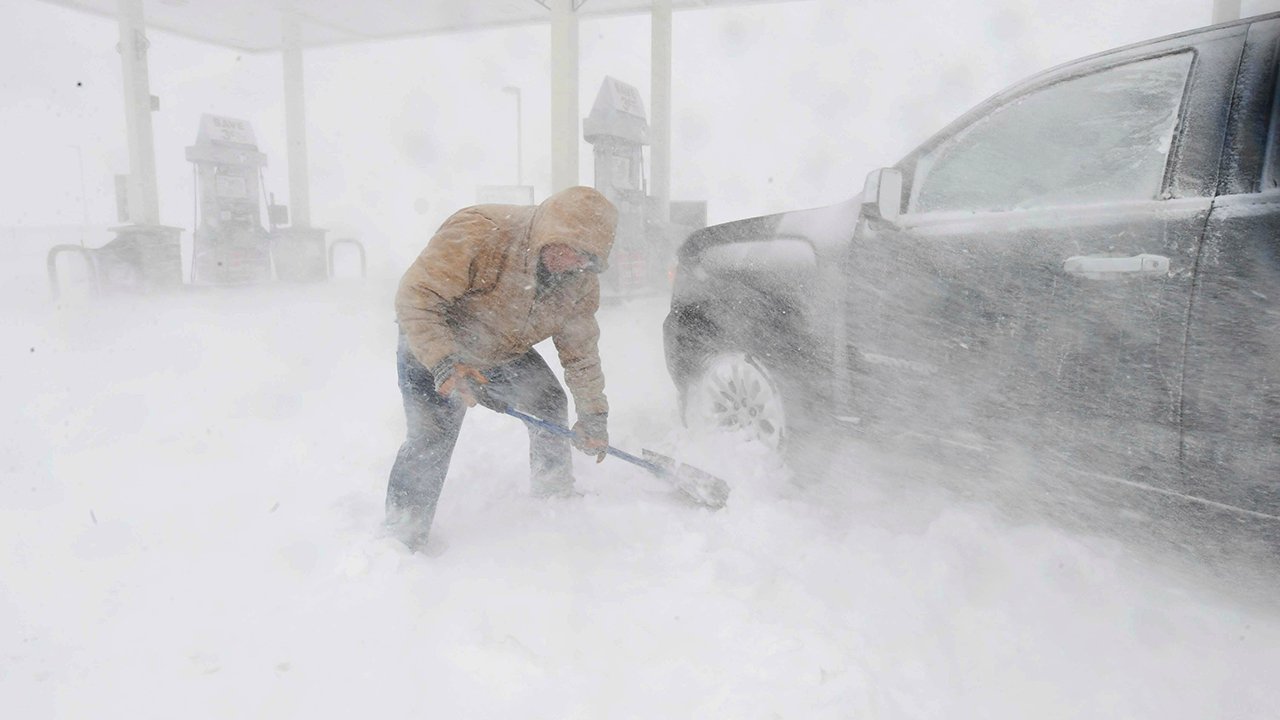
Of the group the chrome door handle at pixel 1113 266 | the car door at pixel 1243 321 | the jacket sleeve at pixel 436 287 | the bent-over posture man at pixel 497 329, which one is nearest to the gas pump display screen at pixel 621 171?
the bent-over posture man at pixel 497 329

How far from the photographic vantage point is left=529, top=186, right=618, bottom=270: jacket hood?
→ 252 cm

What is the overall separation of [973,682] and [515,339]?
6.39 feet

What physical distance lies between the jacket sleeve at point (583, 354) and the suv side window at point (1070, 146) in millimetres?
1403

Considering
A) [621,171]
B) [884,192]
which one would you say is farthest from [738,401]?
[621,171]

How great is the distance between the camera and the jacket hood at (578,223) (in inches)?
99.1

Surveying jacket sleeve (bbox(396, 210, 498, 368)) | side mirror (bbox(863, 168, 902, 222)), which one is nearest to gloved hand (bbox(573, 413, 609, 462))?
jacket sleeve (bbox(396, 210, 498, 368))

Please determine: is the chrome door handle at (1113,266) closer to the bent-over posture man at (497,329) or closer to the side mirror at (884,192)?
the side mirror at (884,192)

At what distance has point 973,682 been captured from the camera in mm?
2113

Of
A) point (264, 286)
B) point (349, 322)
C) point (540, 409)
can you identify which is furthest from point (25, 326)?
point (540, 409)

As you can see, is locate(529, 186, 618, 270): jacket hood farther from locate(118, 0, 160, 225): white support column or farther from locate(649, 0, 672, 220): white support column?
locate(118, 0, 160, 225): white support column

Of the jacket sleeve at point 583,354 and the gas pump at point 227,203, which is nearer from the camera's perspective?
the jacket sleeve at point 583,354

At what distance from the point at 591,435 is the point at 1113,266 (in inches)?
76.8

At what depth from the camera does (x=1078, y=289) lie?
2266mm

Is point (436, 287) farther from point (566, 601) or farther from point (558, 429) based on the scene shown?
point (566, 601)
